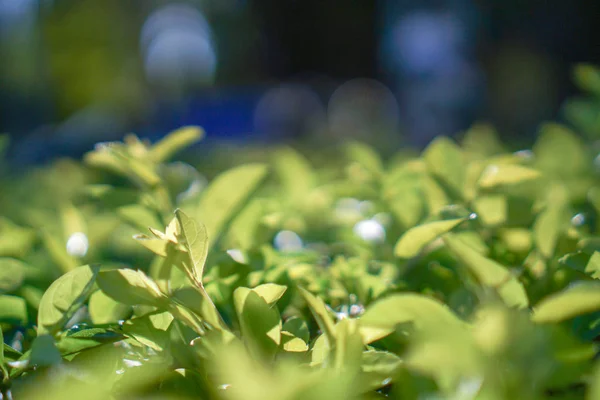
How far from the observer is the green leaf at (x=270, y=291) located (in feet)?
1.93

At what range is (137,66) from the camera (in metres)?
16.3

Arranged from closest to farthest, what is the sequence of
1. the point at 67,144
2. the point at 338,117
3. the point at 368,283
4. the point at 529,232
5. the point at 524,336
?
the point at 524,336, the point at 368,283, the point at 529,232, the point at 67,144, the point at 338,117

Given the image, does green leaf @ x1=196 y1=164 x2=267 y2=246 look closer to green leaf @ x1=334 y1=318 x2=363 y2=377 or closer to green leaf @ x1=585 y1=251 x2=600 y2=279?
green leaf @ x1=334 y1=318 x2=363 y2=377

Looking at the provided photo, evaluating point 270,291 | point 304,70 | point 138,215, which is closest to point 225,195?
point 138,215

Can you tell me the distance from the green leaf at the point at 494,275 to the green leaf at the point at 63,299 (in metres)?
0.40

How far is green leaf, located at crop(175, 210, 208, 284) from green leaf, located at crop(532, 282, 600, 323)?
0.33 m

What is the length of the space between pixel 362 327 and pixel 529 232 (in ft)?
1.56

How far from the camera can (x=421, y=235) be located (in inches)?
26.8

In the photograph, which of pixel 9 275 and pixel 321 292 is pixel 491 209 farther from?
pixel 9 275

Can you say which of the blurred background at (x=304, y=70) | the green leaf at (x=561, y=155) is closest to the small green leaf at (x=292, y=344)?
the green leaf at (x=561, y=155)

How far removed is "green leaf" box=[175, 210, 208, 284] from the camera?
563 millimetres

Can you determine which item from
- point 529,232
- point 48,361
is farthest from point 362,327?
point 529,232

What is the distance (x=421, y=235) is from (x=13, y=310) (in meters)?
0.55

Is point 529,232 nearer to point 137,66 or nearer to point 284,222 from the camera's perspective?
point 284,222
